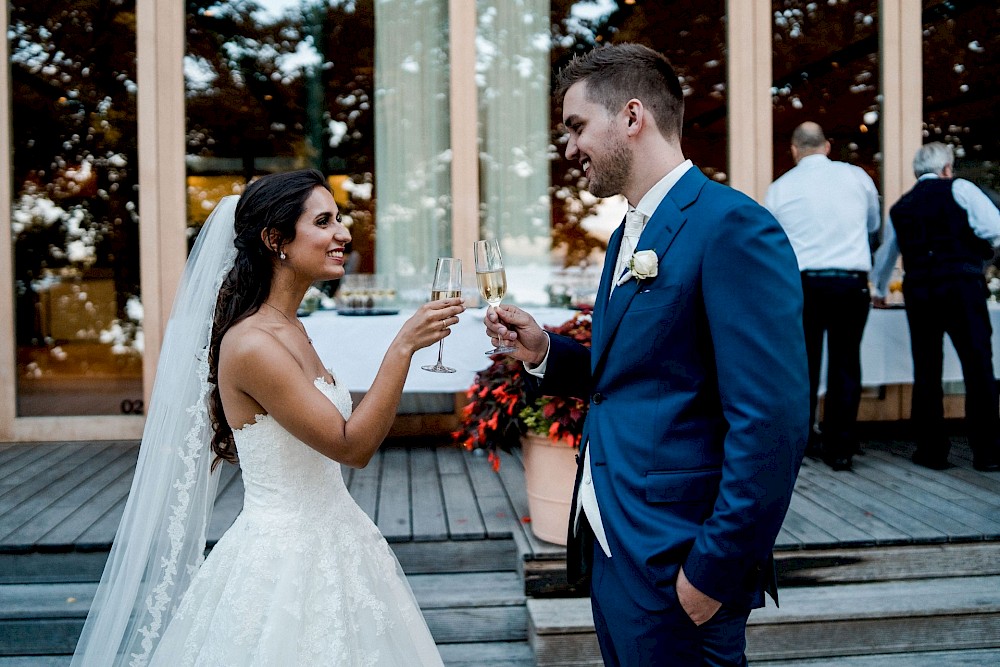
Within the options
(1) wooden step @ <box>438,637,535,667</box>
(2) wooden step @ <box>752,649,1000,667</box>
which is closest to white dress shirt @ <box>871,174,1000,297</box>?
(2) wooden step @ <box>752,649,1000,667</box>

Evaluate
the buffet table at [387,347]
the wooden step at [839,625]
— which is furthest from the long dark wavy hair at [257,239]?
the buffet table at [387,347]

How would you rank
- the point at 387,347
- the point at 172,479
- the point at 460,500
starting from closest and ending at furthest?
1. the point at 172,479
2. the point at 460,500
3. the point at 387,347

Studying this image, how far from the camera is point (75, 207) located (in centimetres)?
609

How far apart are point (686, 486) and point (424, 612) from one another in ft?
6.46

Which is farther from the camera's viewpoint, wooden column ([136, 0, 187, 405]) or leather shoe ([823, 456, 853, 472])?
wooden column ([136, 0, 187, 405])

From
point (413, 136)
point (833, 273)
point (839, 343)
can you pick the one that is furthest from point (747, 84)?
point (413, 136)

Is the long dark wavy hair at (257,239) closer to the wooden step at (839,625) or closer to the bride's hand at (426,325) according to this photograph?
the bride's hand at (426,325)

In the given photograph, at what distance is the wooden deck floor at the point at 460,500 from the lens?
3.58 meters

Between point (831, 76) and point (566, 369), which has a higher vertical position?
point (831, 76)

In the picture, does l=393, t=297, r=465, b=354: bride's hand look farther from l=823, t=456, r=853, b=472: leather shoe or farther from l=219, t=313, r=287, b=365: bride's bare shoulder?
l=823, t=456, r=853, b=472: leather shoe

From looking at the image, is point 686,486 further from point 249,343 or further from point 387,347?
point 387,347

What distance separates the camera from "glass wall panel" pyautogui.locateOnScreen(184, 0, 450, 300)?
5922 millimetres

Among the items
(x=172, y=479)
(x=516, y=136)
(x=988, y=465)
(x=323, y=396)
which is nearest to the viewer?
(x=323, y=396)

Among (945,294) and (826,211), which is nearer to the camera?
(945,294)
